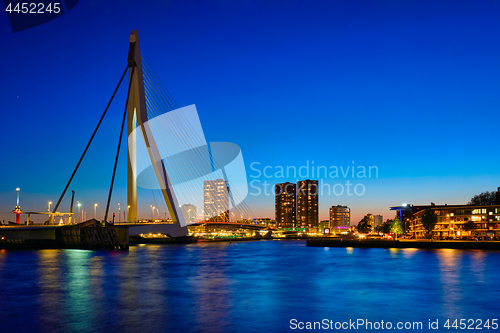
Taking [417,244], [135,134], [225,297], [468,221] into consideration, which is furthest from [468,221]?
[225,297]

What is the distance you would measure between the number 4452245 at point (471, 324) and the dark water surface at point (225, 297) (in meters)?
0.68

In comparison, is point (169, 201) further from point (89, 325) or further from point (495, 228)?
point (495, 228)

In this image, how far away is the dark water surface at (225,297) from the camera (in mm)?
16672

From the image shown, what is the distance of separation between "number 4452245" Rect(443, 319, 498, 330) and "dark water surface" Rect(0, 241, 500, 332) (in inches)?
26.7

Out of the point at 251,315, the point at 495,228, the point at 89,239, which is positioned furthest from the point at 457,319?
the point at 495,228

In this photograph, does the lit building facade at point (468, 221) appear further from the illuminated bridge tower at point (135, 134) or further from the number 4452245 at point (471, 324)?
the number 4452245 at point (471, 324)

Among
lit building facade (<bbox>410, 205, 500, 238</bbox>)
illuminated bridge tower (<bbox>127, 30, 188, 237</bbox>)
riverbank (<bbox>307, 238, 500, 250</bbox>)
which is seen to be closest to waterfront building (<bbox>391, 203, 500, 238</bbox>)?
lit building facade (<bbox>410, 205, 500, 238</bbox>)

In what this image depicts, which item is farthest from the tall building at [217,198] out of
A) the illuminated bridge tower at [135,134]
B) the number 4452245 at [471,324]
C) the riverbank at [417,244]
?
the number 4452245 at [471,324]

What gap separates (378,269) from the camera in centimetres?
3816

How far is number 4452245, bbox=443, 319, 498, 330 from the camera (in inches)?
634

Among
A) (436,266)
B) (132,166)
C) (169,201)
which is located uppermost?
(132,166)

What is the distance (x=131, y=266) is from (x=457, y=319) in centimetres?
2803

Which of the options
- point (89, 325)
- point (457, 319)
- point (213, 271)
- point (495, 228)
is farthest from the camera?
point (495, 228)

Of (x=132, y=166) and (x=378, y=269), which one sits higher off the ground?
(x=132, y=166)
